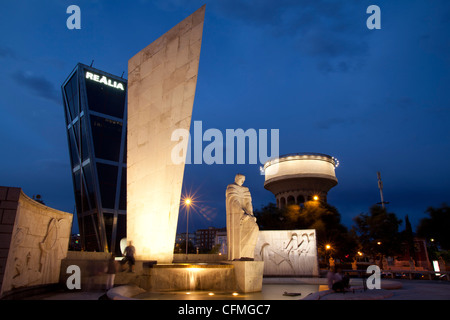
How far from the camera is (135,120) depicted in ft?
33.8

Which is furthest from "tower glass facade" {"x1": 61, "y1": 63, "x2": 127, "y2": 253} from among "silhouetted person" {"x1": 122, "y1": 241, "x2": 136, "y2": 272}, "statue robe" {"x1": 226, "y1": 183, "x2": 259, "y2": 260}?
"statue robe" {"x1": 226, "y1": 183, "x2": 259, "y2": 260}

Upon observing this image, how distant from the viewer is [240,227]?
8602 millimetres

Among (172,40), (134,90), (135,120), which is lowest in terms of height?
(135,120)

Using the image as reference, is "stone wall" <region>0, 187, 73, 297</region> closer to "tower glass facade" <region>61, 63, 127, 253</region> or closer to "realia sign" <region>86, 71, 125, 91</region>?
"tower glass facade" <region>61, 63, 127, 253</region>

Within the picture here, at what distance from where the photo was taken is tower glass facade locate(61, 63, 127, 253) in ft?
148

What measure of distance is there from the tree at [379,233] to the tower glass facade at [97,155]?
111 ft

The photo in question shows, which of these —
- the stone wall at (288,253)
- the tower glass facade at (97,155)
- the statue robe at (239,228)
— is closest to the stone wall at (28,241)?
the statue robe at (239,228)

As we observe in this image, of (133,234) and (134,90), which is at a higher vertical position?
(134,90)

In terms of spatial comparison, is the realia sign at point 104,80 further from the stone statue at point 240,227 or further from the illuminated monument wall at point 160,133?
the stone statue at point 240,227

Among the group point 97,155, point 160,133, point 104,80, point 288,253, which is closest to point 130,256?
point 160,133
